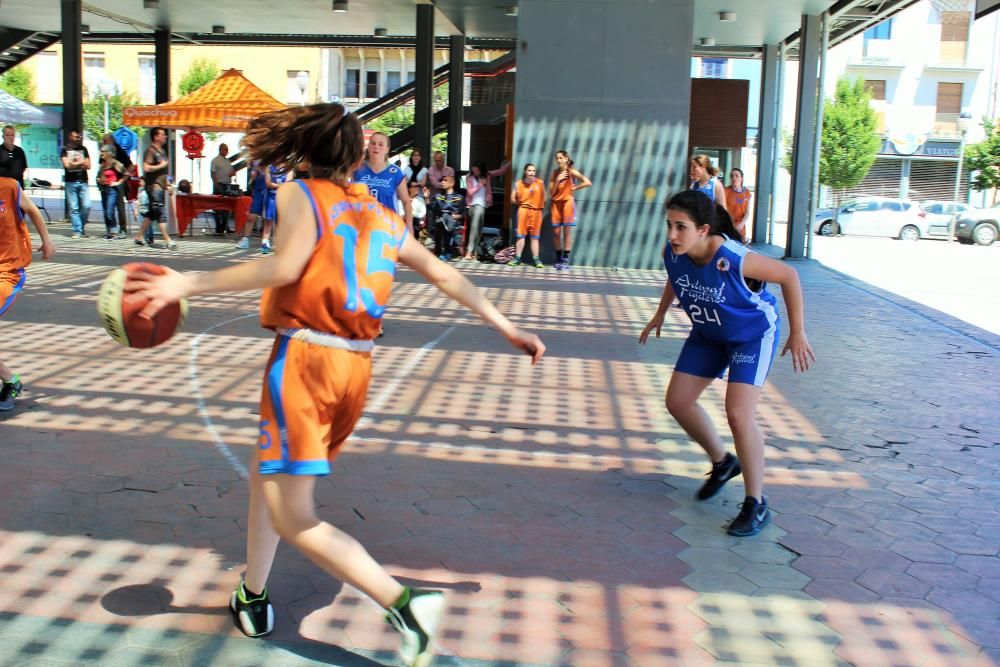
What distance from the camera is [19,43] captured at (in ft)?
92.6

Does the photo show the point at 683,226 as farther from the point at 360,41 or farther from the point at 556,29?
the point at 360,41

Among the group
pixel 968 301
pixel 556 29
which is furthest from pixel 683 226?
pixel 556 29

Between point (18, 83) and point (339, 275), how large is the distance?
64.3 metres

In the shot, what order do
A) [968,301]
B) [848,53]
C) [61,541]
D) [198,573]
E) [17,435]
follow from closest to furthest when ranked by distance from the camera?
[198,573]
[61,541]
[17,435]
[968,301]
[848,53]

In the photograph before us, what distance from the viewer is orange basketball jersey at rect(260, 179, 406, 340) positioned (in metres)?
2.98

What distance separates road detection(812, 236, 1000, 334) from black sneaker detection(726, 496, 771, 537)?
7.84 meters

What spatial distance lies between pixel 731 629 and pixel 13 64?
31.2 meters

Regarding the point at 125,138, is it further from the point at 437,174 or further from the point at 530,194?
the point at 530,194

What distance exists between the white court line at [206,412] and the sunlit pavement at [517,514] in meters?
0.04

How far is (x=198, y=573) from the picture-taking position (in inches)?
155

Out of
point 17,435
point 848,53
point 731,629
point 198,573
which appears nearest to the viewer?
point 731,629

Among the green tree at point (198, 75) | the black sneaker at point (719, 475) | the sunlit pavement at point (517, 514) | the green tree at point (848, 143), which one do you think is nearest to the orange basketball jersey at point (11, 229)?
the sunlit pavement at point (517, 514)

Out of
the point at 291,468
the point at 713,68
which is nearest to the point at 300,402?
the point at 291,468

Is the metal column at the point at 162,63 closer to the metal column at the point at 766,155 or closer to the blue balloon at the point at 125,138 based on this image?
the blue balloon at the point at 125,138
